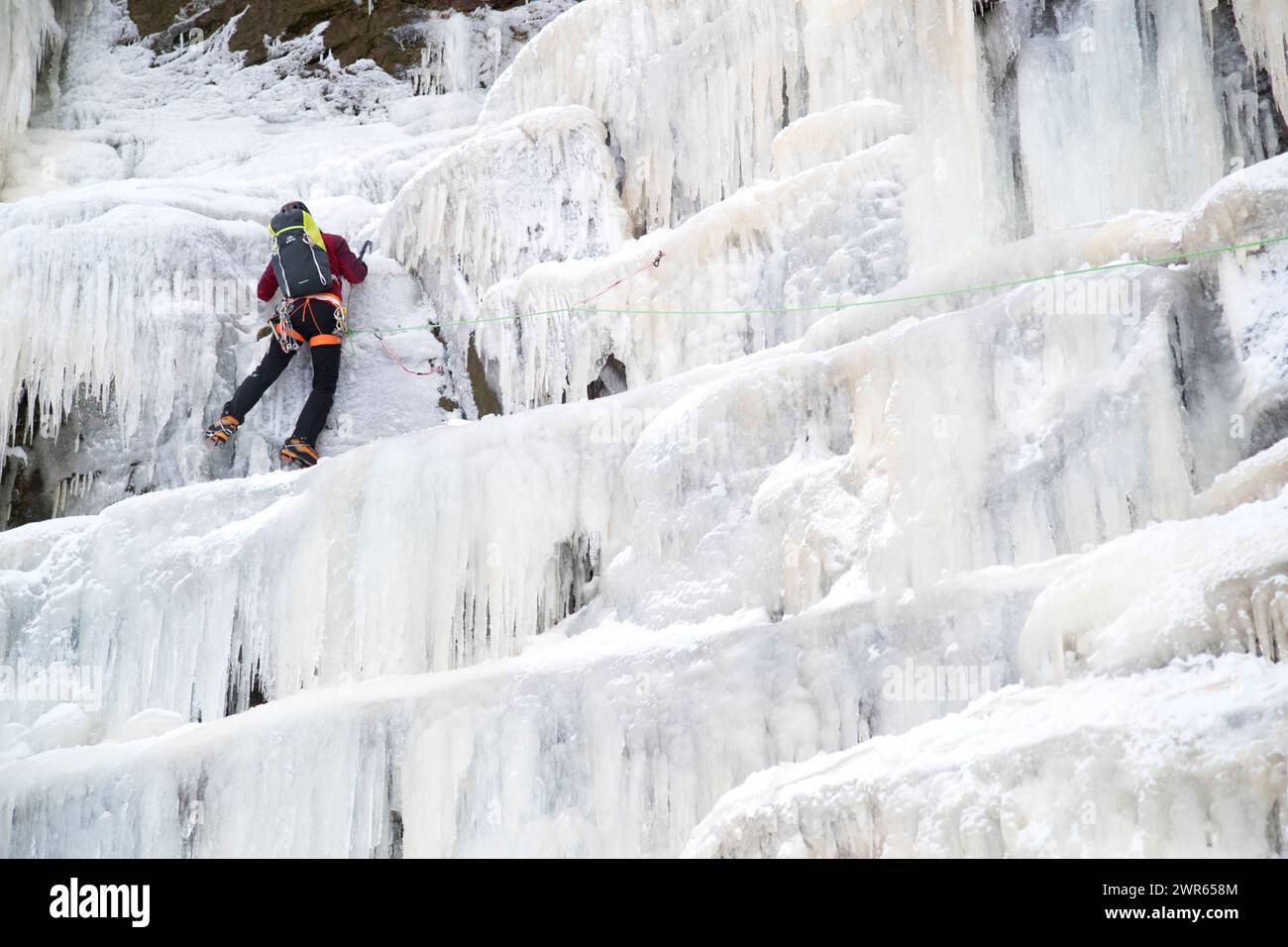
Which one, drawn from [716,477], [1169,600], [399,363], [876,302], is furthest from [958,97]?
[1169,600]

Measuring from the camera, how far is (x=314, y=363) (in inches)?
282

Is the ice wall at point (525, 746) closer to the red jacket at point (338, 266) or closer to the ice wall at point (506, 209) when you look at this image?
the red jacket at point (338, 266)

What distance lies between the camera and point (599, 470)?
5531 mm

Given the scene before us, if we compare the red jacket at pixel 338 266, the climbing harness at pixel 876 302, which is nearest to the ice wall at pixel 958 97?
the climbing harness at pixel 876 302

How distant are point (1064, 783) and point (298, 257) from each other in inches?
198


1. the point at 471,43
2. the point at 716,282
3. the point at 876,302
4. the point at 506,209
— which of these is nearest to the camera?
the point at 876,302

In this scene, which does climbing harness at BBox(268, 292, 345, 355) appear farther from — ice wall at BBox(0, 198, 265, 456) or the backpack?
ice wall at BBox(0, 198, 265, 456)

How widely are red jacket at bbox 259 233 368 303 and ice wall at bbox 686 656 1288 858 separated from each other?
4.43 m

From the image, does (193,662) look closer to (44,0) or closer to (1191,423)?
(1191,423)

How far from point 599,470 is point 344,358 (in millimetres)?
2627

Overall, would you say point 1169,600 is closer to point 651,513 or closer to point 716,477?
point 716,477
